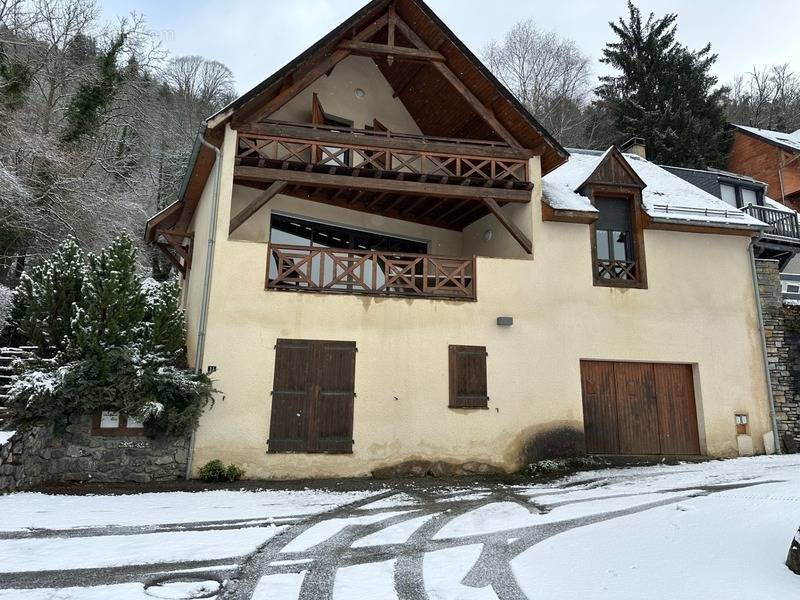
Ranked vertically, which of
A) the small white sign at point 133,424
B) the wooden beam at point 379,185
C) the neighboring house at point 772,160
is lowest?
the small white sign at point 133,424

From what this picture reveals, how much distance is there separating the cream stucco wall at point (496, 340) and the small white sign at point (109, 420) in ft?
4.33

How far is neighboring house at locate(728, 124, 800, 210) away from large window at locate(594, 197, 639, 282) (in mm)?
20188

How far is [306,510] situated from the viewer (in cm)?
757

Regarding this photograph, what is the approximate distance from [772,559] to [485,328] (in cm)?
705

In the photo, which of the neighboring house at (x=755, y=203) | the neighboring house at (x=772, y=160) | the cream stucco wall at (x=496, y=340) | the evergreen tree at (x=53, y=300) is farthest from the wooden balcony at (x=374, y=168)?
the neighboring house at (x=772, y=160)

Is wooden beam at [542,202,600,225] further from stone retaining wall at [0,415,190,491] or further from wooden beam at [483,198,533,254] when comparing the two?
stone retaining wall at [0,415,190,491]

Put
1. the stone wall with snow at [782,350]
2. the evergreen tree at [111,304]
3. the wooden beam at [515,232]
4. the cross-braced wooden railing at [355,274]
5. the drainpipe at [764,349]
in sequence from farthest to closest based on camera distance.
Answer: the stone wall with snow at [782,350] → the drainpipe at [764,349] → the wooden beam at [515,232] → the cross-braced wooden railing at [355,274] → the evergreen tree at [111,304]

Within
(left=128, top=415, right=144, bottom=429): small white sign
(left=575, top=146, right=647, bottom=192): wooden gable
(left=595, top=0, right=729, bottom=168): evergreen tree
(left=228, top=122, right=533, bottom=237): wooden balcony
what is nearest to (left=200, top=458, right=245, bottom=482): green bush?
(left=128, top=415, right=144, bottom=429): small white sign

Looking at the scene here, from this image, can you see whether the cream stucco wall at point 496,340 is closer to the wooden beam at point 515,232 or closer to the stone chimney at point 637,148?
the wooden beam at point 515,232

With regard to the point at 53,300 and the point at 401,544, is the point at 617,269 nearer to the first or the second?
the point at 401,544

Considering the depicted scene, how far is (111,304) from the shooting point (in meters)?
9.29

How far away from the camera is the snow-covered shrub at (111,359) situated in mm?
8688

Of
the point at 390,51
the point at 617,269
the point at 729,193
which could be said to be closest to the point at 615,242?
the point at 617,269

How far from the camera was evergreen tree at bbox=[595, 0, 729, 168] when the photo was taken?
2734 cm
